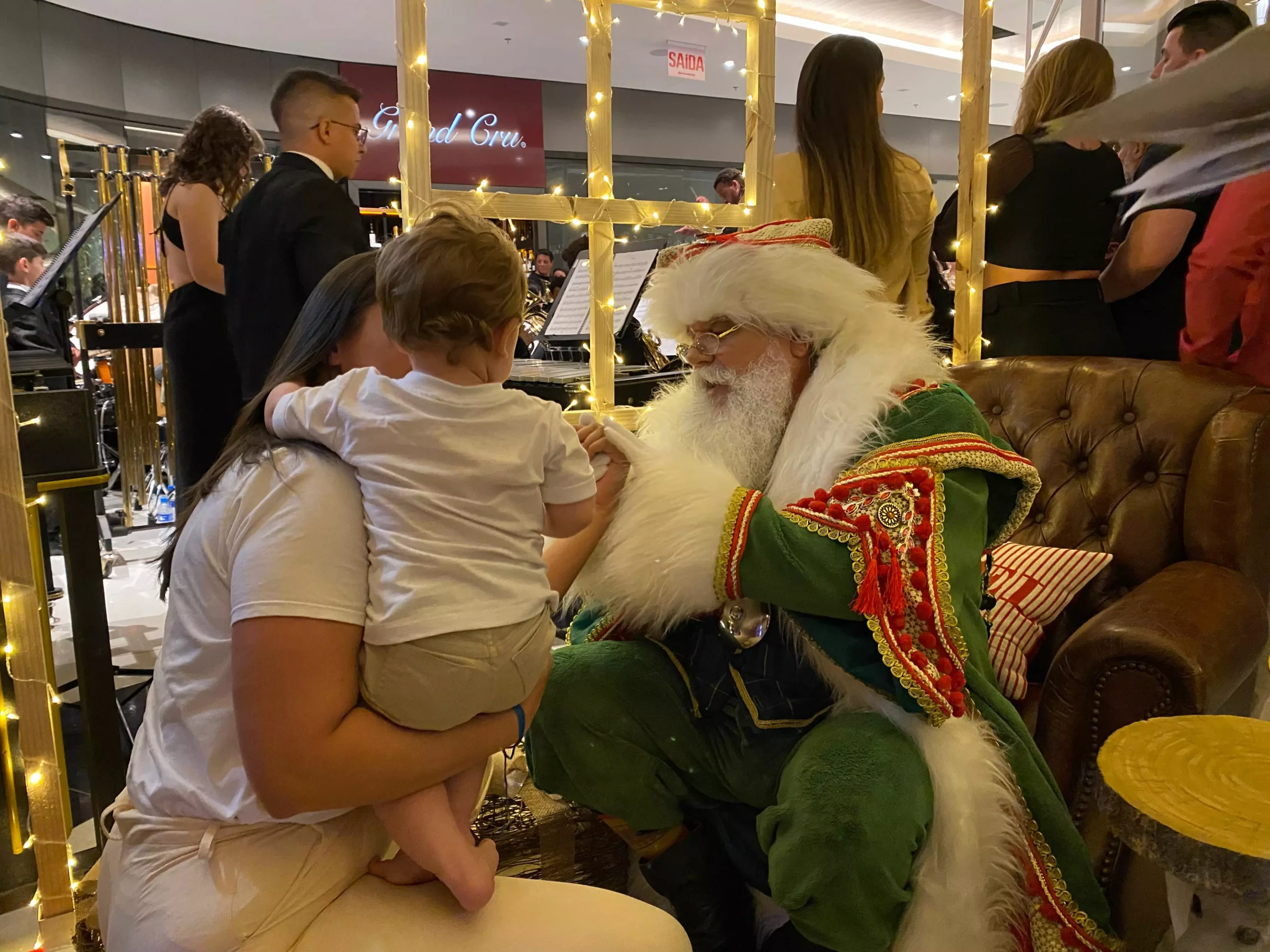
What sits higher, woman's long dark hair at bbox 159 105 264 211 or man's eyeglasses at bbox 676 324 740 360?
woman's long dark hair at bbox 159 105 264 211

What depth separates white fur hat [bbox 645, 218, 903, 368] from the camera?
1444mm

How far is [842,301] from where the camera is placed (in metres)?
1.46

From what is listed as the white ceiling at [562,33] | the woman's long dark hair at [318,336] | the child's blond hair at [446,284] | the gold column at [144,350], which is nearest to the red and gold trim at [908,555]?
the child's blond hair at [446,284]

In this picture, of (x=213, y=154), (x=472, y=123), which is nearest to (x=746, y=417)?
(x=213, y=154)

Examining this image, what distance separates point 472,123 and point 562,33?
130cm

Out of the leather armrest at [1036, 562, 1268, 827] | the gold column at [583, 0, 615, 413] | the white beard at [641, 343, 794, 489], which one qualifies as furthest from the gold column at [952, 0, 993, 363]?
the white beard at [641, 343, 794, 489]

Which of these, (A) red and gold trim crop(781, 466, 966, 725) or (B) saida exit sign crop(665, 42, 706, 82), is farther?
(B) saida exit sign crop(665, 42, 706, 82)

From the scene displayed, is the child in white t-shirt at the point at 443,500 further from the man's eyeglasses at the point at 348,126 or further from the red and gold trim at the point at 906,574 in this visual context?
the man's eyeglasses at the point at 348,126

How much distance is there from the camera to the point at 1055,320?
248cm

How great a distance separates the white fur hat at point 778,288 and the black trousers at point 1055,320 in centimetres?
111

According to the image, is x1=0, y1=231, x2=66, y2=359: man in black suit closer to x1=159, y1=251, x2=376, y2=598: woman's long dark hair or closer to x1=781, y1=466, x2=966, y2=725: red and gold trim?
x1=159, y1=251, x2=376, y2=598: woman's long dark hair

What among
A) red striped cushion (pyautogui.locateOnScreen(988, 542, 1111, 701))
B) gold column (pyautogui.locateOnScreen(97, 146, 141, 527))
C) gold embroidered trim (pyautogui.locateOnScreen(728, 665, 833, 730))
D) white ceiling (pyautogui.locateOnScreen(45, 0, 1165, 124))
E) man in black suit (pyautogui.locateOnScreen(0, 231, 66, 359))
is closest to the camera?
gold embroidered trim (pyautogui.locateOnScreen(728, 665, 833, 730))

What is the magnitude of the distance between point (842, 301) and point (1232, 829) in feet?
2.91

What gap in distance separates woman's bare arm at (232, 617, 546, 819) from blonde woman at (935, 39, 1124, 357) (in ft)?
6.88
